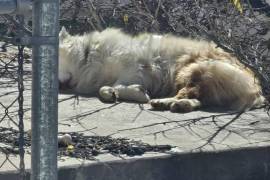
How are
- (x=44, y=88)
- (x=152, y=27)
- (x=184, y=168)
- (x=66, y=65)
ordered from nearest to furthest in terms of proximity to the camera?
(x=44, y=88), (x=184, y=168), (x=66, y=65), (x=152, y=27)

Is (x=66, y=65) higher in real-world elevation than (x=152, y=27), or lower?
lower

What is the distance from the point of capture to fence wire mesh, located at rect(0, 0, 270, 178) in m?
5.01

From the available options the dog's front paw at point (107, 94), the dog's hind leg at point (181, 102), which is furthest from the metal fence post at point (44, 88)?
the dog's front paw at point (107, 94)

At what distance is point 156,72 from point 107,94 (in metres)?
0.59

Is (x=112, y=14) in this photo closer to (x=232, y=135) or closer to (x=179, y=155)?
(x=232, y=135)

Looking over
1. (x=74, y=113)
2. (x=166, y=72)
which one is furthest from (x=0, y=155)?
(x=166, y=72)

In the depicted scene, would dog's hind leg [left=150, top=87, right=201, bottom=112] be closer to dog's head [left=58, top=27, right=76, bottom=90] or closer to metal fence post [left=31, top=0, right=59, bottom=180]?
dog's head [left=58, top=27, right=76, bottom=90]

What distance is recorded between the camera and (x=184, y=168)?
413 centimetres

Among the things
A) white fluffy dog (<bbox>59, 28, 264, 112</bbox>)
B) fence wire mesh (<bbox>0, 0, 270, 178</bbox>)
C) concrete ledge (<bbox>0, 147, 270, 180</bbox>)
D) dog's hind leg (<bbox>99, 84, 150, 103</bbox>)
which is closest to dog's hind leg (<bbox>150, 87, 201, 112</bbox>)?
white fluffy dog (<bbox>59, 28, 264, 112</bbox>)

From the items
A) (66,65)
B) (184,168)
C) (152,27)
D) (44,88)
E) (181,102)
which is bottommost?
(184,168)

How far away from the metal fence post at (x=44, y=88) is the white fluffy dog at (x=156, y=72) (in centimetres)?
386

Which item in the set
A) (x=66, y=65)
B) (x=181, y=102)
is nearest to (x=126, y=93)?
(x=181, y=102)

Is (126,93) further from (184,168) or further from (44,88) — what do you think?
(44,88)

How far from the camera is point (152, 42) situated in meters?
6.62
